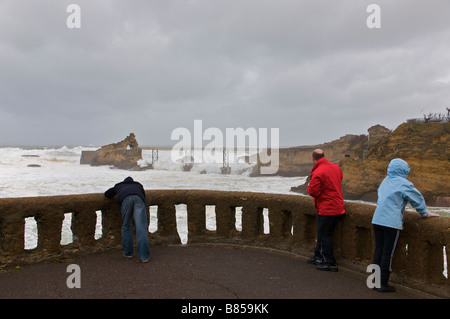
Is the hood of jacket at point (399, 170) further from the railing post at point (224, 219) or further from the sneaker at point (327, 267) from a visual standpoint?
the railing post at point (224, 219)

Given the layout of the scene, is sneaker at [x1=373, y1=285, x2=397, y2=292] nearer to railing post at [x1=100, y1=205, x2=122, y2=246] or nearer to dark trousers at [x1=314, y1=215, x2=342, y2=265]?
dark trousers at [x1=314, y1=215, x2=342, y2=265]

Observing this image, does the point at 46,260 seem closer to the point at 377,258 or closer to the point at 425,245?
the point at 377,258

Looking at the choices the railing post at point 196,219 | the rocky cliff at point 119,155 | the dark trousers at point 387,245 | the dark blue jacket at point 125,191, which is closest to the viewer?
the dark trousers at point 387,245

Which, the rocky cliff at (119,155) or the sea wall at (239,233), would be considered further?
the rocky cliff at (119,155)

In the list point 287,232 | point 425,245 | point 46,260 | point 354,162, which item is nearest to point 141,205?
point 46,260

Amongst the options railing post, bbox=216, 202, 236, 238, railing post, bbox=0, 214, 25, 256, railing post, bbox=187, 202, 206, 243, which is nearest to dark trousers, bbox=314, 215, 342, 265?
railing post, bbox=216, 202, 236, 238

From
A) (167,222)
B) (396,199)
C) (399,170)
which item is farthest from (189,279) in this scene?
(399,170)

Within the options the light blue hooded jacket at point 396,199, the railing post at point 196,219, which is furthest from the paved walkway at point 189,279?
the light blue hooded jacket at point 396,199

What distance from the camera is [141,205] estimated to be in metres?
4.54

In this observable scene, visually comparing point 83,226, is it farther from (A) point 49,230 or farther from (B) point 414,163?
(B) point 414,163

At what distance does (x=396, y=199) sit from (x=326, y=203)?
822 millimetres

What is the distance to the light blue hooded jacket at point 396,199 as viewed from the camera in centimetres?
345

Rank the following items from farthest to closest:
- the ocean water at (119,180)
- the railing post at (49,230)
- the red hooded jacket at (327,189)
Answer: the ocean water at (119,180) → the railing post at (49,230) → the red hooded jacket at (327,189)

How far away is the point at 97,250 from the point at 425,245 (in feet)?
13.4
